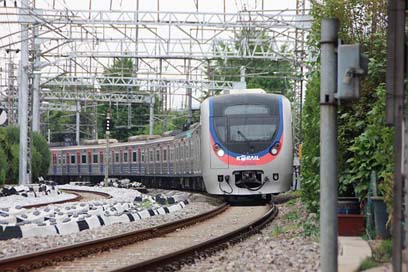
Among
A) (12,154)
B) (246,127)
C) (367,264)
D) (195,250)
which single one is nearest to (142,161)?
(12,154)

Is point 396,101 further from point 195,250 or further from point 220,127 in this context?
point 220,127

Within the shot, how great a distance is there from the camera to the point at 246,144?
2097cm

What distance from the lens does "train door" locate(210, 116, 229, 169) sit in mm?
20781

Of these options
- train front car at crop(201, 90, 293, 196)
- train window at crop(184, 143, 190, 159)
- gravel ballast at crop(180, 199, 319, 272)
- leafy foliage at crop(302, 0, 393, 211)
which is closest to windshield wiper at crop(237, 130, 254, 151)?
train front car at crop(201, 90, 293, 196)

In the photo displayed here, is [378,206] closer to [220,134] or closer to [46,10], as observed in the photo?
[220,134]

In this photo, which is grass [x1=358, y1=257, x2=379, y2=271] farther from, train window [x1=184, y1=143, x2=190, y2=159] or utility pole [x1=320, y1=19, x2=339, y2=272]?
train window [x1=184, y1=143, x2=190, y2=159]

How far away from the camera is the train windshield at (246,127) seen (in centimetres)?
2095

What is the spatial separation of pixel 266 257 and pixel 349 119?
3774mm

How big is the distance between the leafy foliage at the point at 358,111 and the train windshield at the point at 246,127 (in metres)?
5.65

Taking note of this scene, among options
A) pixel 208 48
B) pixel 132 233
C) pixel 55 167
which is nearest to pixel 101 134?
pixel 55 167

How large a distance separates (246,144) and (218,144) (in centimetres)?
70

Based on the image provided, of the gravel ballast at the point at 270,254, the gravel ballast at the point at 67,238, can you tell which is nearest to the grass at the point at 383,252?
the gravel ballast at the point at 270,254

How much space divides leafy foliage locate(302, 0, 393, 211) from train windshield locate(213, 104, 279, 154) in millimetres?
5654

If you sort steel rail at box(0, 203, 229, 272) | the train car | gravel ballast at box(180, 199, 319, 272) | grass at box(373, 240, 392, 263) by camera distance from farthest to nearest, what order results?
the train car < steel rail at box(0, 203, 229, 272) < gravel ballast at box(180, 199, 319, 272) < grass at box(373, 240, 392, 263)
